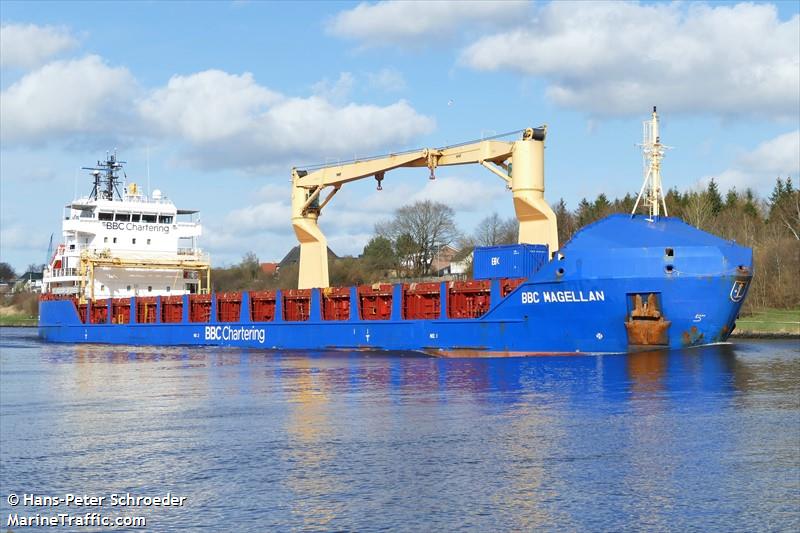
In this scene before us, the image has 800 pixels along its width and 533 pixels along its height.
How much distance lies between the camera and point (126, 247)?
1981 inches

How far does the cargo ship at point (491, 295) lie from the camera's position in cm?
2830

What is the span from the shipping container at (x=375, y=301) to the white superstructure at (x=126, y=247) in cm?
1610

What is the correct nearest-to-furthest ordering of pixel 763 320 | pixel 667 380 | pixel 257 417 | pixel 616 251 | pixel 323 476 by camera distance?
pixel 323 476, pixel 257 417, pixel 667 380, pixel 616 251, pixel 763 320

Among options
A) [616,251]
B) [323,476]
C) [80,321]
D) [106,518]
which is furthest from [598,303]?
[80,321]

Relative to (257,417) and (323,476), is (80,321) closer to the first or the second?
(257,417)

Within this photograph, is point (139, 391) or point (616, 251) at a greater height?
point (616, 251)

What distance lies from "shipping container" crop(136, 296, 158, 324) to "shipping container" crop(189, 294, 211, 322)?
2.93 metres

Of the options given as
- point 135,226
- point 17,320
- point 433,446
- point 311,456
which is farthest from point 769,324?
point 17,320

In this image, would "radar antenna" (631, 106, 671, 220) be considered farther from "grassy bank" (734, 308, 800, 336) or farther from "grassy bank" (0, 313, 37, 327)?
"grassy bank" (0, 313, 37, 327)

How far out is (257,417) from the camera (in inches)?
757

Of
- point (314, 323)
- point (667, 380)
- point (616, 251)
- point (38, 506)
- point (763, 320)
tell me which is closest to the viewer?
point (38, 506)

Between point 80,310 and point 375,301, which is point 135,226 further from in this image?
point 375,301

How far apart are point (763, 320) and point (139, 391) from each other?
3355 cm

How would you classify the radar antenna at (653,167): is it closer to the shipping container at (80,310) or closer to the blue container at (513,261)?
the blue container at (513,261)
